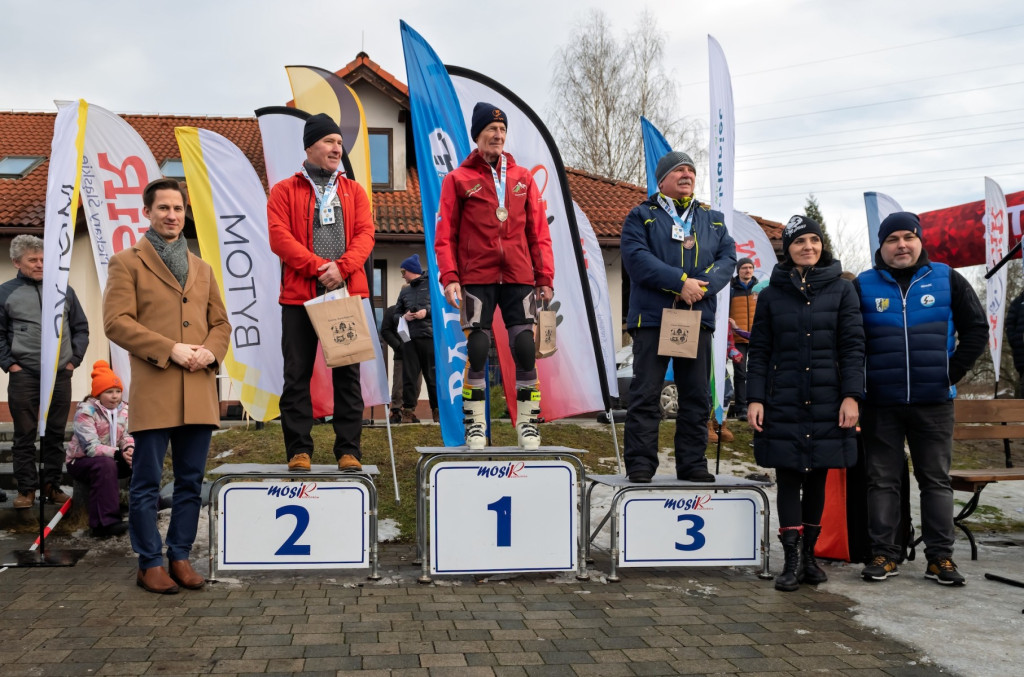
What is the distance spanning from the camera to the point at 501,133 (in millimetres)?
5441

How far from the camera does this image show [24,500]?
653 cm

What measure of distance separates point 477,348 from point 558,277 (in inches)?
74.4

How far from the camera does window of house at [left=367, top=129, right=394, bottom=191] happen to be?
17.2m

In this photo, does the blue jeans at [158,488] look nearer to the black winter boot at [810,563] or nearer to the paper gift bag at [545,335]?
the paper gift bag at [545,335]

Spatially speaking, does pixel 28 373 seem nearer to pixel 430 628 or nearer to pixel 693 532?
pixel 430 628

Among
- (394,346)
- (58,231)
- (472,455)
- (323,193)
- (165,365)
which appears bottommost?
(472,455)

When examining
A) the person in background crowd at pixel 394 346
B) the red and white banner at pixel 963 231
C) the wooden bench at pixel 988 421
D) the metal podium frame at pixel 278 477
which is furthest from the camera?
the red and white banner at pixel 963 231

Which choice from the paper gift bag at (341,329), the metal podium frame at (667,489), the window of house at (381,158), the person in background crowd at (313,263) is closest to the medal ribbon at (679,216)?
the metal podium frame at (667,489)

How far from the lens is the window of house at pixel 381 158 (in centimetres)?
1716

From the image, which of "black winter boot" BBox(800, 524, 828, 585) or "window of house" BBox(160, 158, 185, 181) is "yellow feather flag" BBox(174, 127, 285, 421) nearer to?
"black winter boot" BBox(800, 524, 828, 585)

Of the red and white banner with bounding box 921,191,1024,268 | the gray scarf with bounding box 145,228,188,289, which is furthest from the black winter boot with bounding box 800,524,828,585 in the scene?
the red and white banner with bounding box 921,191,1024,268

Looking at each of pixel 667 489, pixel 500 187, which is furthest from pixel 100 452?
pixel 667 489

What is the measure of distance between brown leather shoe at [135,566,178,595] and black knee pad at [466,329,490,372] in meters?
2.09

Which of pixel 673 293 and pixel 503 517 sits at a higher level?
pixel 673 293
